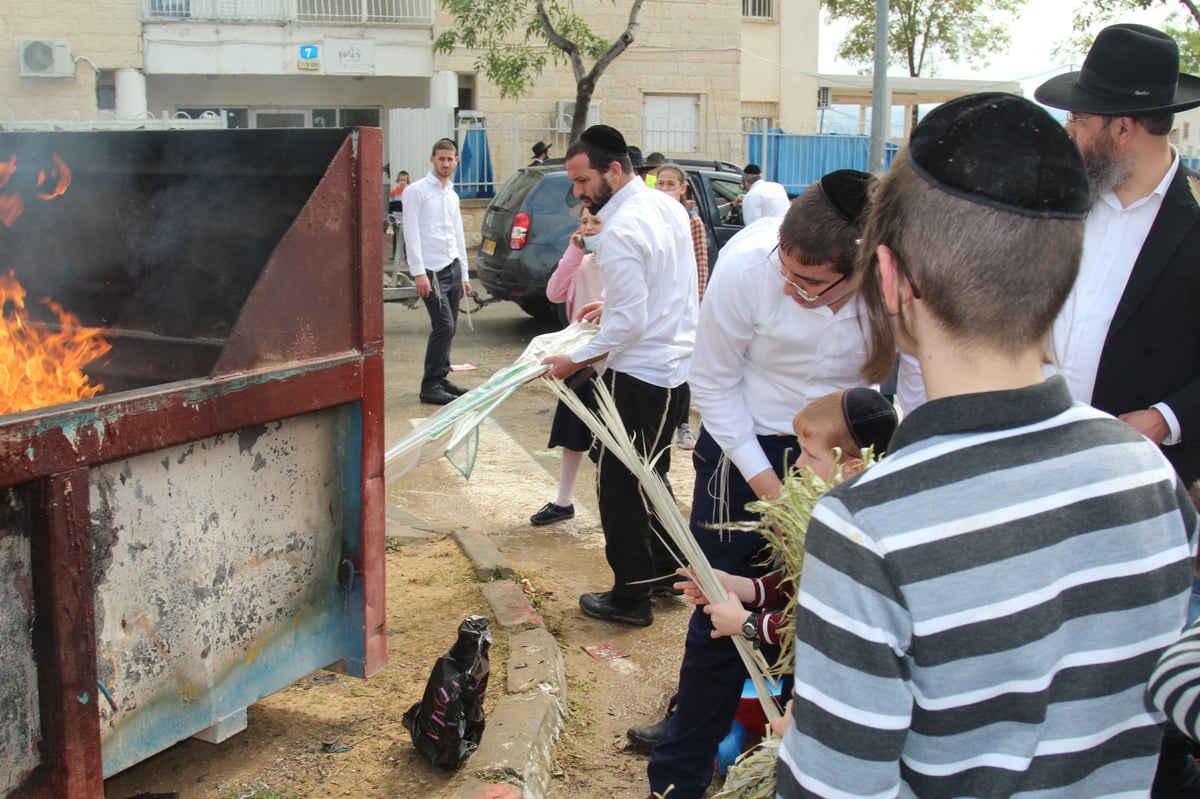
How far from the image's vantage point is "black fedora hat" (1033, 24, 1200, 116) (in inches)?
115

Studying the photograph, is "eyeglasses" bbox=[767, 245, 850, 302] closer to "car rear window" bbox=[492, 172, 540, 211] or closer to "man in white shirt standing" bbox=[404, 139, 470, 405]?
"man in white shirt standing" bbox=[404, 139, 470, 405]

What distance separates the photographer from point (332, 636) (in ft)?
12.0

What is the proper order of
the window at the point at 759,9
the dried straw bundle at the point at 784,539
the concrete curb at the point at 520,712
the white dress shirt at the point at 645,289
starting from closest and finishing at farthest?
the dried straw bundle at the point at 784,539, the concrete curb at the point at 520,712, the white dress shirt at the point at 645,289, the window at the point at 759,9

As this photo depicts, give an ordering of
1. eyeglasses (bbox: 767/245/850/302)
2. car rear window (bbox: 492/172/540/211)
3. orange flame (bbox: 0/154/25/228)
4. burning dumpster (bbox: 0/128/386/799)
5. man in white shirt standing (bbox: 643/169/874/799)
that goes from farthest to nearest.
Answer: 1. car rear window (bbox: 492/172/540/211)
2. orange flame (bbox: 0/154/25/228)
3. man in white shirt standing (bbox: 643/169/874/799)
4. eyeglasses (bbox: 767/245/850/302)
5. burning dumpster (bbox: 0/128/386/799)

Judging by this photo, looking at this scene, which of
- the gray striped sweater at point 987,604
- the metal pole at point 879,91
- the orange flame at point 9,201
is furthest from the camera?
the metal pole at point 879,91

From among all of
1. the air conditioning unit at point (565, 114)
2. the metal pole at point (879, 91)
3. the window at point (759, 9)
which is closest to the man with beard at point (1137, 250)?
the metal pole at point (879, 91)

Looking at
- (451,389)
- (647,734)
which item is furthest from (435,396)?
(647,734)

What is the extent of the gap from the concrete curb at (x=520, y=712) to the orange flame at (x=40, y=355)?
1770 mm

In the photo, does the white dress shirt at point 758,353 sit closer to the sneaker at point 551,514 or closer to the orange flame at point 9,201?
the orange flame at point 9,201

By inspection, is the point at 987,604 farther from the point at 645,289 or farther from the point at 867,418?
the point at 645,289

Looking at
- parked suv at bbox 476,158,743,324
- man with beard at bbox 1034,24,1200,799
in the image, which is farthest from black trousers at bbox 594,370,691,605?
parked suv at bbox 476,158,743,324

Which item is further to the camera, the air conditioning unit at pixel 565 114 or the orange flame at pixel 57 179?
the air conditioning unit at pixel 565 114

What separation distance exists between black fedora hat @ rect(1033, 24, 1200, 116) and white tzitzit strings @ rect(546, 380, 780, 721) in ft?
4.80

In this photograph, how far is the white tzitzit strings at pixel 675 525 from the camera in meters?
2.81
